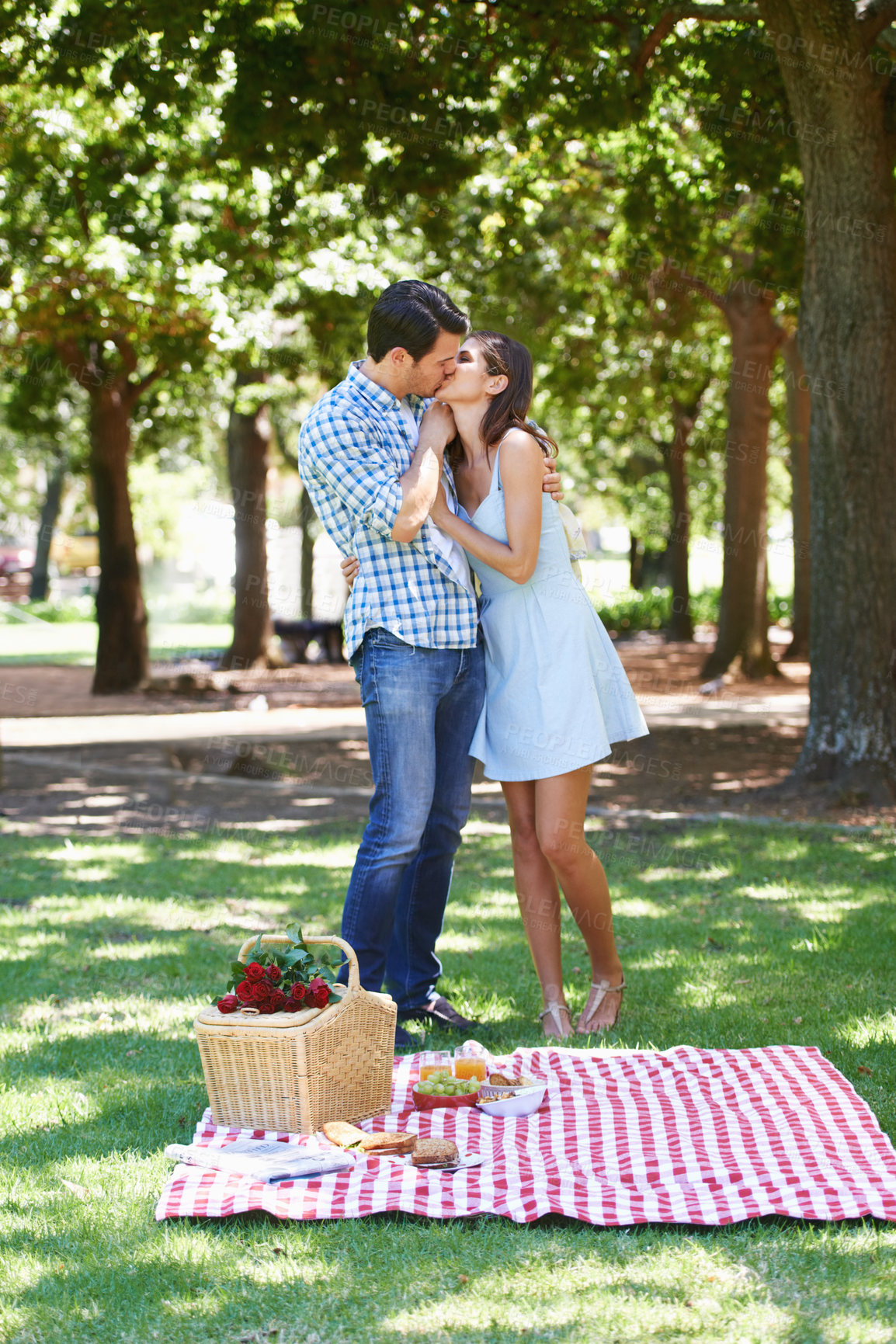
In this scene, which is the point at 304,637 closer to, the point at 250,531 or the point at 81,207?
the point at 250,531

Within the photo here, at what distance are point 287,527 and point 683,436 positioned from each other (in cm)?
1740

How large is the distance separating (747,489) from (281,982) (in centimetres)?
1372

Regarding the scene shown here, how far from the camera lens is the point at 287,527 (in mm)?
37875

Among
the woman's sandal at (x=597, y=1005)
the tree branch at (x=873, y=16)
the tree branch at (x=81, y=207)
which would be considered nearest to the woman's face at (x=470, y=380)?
the woman's sandal at (x=597, y=1005)

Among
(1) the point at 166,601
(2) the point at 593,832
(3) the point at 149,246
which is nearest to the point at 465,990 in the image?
(2) the point at 593,832

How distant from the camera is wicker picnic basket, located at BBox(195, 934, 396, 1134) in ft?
10.7

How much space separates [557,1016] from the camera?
412cm

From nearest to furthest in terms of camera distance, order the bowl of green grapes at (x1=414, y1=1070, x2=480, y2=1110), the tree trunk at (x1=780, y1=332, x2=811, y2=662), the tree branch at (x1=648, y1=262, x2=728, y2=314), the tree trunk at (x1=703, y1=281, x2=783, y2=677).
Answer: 1. the bowl of green grapes at (x1=414, y1=1070, x2=480, y2=1110)
2. the tree branch at (x1=648, y1=262, x2=728, y2=314)
3. the tree trunk at (x1=703, y1=281, x2=783, y2=677)
4. the tree trunk at (x1=780, y1=332, x2=811, y2=662)

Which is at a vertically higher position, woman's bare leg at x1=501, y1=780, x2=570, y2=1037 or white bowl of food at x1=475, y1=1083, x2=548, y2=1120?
woman's bare leg at x1=501, y1=780, x2=570, y2=1037

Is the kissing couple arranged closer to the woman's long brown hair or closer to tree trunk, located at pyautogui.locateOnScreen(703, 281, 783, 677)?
the woman's long brown hair

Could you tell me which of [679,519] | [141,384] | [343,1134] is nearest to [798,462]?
[679,519]

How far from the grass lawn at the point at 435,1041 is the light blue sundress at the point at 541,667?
3.01 ft

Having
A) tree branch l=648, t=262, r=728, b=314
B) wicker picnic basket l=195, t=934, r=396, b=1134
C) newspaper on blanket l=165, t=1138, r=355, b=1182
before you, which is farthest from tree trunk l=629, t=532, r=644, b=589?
newspaper on blanket l=165, t=1138, r=355, b=1182

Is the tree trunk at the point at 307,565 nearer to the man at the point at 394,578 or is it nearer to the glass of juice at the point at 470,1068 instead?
the man at the point at 394,578
